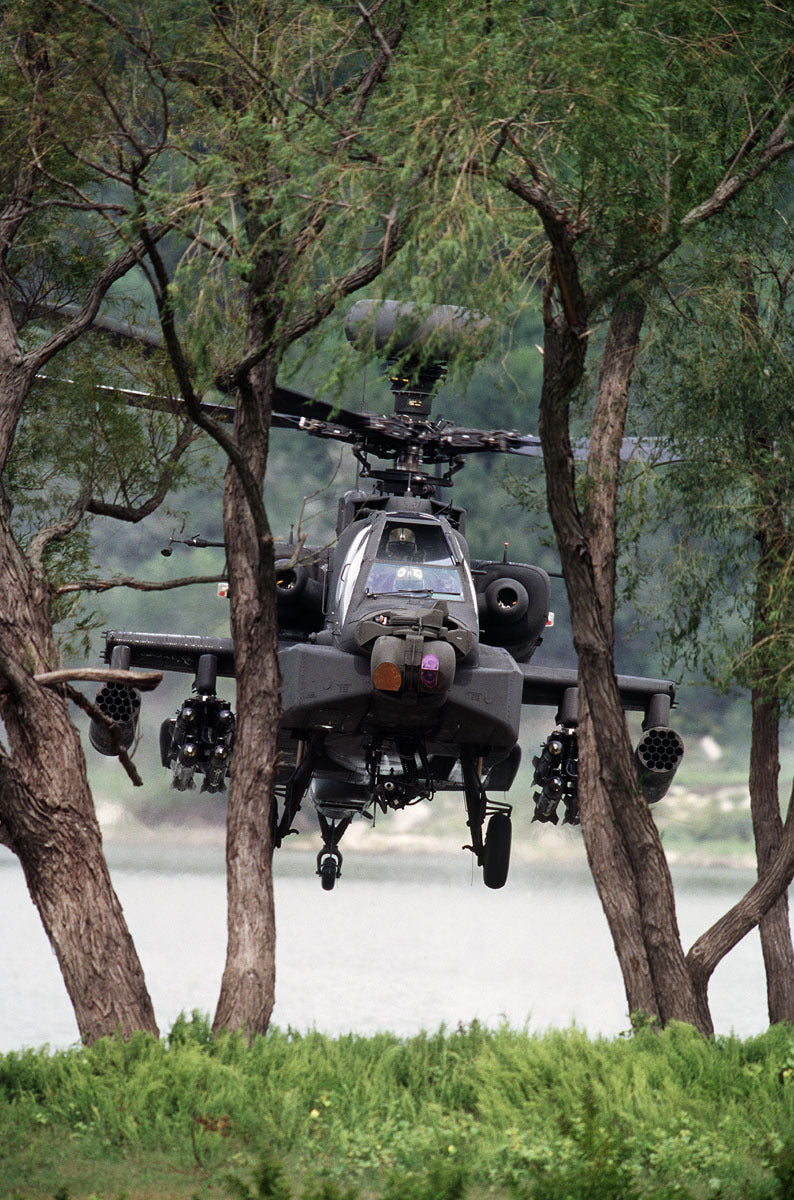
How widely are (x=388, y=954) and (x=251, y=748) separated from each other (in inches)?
792

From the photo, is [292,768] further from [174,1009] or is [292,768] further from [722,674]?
[174,1009]

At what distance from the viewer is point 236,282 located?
947 centimetres

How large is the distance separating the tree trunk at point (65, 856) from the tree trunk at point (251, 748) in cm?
Answer: 77

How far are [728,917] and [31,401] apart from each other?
23.5 ft

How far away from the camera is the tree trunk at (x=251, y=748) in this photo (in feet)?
29.5

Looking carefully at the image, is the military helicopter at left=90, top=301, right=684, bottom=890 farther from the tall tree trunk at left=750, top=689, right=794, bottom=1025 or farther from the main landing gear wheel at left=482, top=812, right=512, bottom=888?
the tall tree trunk at left=750, top=689, right=794, bottom=1025

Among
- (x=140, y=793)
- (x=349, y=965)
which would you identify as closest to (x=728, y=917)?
(x=349, y=965)

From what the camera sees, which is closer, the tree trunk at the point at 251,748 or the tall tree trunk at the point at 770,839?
the tree trunk at the point at 251,748

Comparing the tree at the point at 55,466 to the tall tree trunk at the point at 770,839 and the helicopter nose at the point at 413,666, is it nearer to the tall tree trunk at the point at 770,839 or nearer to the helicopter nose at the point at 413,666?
the helicopter nose at the point at 413,666

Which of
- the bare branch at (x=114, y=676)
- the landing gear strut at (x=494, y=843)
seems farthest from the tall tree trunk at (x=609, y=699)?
the bare branch at (x=114, y=676)

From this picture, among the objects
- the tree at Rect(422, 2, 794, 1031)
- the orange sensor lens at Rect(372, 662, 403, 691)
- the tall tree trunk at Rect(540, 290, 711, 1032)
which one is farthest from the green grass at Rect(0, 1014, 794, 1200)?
the orange sensor lens at Rect(372, 662, 403, 691)

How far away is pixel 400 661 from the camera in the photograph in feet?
30.1

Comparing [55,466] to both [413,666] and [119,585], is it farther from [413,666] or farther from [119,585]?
[413,666]

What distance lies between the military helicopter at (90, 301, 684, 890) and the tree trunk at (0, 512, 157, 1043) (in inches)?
58.2
